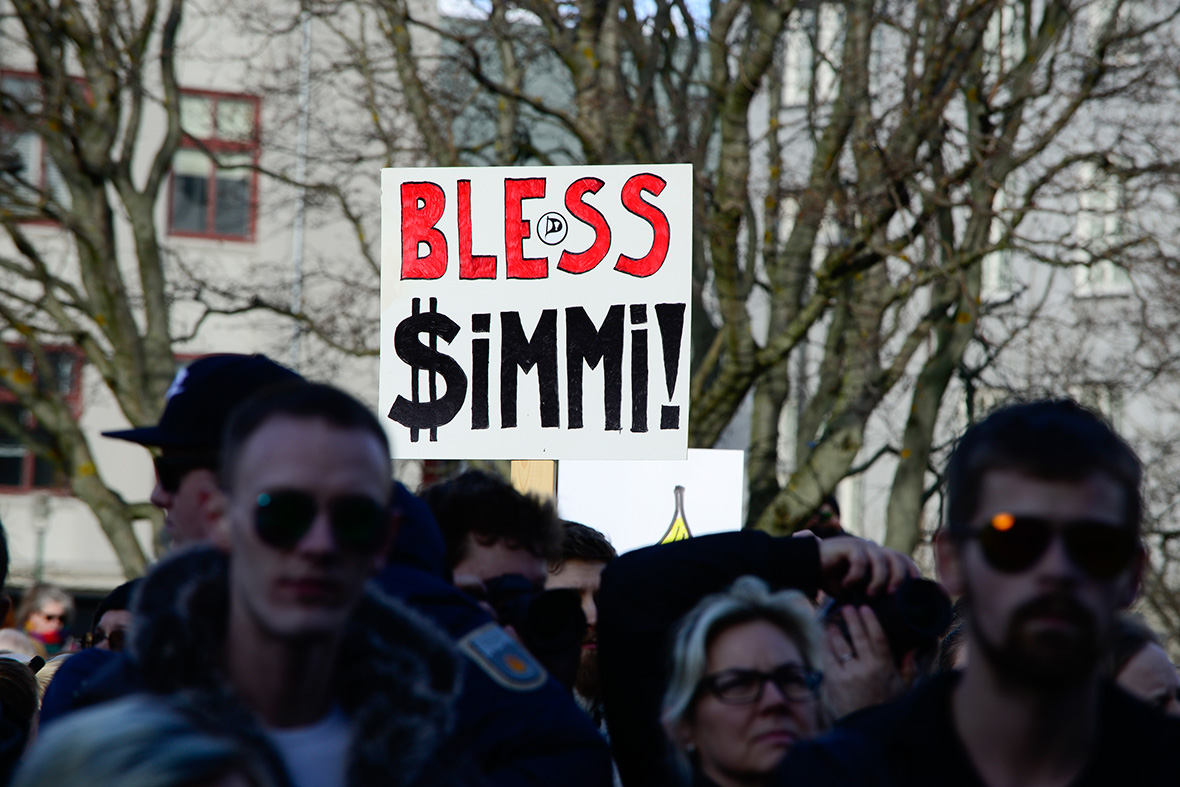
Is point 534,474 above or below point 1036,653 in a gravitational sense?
below

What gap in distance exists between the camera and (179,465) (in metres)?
2.54

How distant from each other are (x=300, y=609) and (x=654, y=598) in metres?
1.08

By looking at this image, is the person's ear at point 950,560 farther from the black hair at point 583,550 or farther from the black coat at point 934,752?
the black hair at point 583,550

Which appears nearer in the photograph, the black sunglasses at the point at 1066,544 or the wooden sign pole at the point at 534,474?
the black sunglasses at the point at 1066,544

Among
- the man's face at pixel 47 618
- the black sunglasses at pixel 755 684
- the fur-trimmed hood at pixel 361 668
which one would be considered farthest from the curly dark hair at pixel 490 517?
the man's face at pixel 47 618

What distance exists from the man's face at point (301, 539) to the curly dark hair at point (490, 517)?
1.29 m

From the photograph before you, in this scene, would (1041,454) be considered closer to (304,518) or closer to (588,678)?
(304,518)

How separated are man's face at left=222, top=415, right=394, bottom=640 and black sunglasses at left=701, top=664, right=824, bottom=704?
90cm

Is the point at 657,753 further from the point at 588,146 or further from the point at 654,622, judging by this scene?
the point at 588,146

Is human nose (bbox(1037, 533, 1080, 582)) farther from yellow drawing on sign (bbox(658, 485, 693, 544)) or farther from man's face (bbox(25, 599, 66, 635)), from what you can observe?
man's face (bbox(25, 599, 66, 635))

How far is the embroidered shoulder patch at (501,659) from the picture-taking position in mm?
2348

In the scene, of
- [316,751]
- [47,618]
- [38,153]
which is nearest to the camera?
[316,751]

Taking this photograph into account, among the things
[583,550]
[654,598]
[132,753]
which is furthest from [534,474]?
[132,753]

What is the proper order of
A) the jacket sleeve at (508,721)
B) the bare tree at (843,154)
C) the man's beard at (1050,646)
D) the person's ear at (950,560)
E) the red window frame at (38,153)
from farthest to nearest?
the red window frame at (38,153) → the bare tree at (843,154) → the jacket sleeve at (508,721) → the person's ear at (950,560) → the man's beard at (1050,646)
